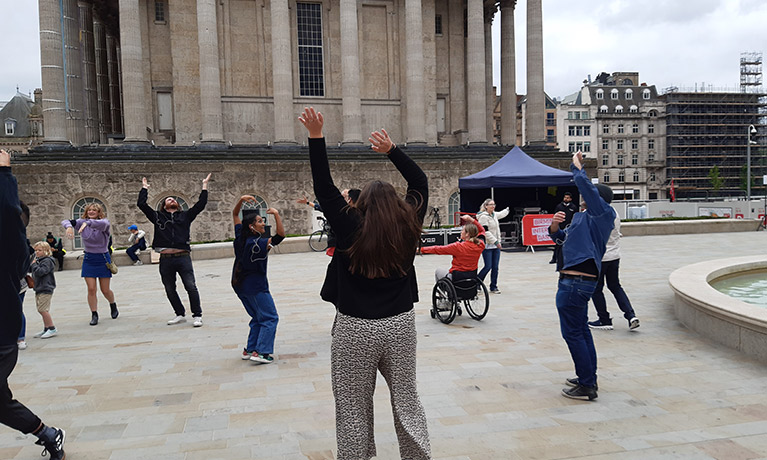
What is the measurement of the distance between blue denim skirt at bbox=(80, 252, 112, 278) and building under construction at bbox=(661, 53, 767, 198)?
87720mm

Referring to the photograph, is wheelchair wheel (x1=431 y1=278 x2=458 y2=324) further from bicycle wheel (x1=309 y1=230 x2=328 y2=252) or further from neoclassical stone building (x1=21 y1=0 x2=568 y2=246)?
neoclassical stone building (x1=21 y1=0 x2=568 y2=246)

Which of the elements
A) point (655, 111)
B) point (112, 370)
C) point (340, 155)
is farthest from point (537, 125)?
point (655, 111)

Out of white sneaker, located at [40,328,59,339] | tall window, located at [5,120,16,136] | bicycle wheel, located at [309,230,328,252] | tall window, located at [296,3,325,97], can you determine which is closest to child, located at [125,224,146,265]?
bicycle wheel, located at [309,230,328,252]

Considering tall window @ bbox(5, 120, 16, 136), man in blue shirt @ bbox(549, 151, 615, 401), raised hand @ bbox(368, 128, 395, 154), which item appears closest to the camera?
raised hand @ bbox(368, 128, 395, 154)

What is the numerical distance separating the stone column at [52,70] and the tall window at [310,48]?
44.2 feet

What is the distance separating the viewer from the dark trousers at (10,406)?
358 cm

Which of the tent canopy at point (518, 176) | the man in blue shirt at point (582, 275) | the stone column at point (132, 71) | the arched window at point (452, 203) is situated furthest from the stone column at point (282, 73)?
the man in blue shirt at point (582, 275)

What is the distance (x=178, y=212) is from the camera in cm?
848

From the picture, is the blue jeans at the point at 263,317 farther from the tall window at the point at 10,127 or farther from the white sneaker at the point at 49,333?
the tall window at the point at 10,127

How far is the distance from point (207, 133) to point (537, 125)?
20.6 meters

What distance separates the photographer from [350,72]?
103 ft

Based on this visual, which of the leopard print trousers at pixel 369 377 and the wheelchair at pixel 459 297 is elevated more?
the leopard print trousers at pixel 369 377

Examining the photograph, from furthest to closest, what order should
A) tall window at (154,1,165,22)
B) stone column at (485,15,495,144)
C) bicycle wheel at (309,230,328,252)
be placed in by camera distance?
stone column at (485,15,495,144)
tall window at (154,1,165,22)
bicycle wheel at (309,230,328,252)

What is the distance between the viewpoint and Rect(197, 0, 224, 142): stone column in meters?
29.4
